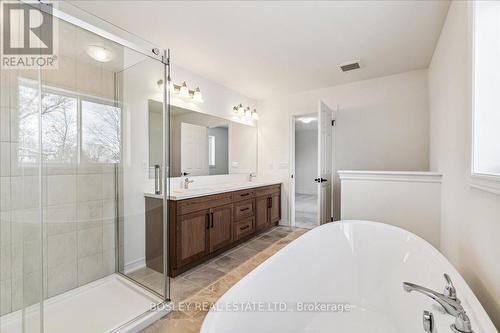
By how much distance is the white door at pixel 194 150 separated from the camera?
2.92m

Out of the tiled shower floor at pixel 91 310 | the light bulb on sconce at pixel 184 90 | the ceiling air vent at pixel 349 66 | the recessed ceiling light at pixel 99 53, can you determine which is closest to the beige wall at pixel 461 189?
the ceiling air vent at pixel 349 66

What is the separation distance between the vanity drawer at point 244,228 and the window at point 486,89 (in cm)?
236

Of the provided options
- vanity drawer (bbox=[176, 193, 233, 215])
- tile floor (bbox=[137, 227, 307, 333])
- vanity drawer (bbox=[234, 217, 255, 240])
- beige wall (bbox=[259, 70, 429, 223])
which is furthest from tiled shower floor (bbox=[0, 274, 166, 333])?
beige wall (bbox=[259, 70, 429, 223])

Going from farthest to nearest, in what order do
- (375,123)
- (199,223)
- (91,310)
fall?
(375,123) < (199,223) < (91,310)

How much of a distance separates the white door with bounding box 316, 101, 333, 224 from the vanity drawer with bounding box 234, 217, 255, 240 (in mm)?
962

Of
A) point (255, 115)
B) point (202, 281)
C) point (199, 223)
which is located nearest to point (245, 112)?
point (255, 115)

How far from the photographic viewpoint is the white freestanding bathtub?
995 mm

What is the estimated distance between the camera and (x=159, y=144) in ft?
7.36

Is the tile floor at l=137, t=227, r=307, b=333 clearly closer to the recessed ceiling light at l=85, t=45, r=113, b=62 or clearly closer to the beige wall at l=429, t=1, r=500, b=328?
the beige wall at l=429, t=1, r=500, b=328

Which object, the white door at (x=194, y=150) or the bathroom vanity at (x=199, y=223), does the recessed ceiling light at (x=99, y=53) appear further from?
the bathroom vanity at (x=199, y=223)

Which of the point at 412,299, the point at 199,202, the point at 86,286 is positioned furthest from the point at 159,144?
the point at 412,299

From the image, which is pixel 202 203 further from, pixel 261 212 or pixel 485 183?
pixel 485 183

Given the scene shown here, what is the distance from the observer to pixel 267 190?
355cm

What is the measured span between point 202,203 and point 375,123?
9.07 feet
